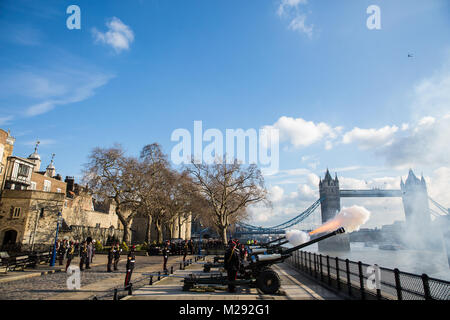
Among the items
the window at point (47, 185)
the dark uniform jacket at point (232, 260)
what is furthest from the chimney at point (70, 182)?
the dark uniform jacket at point (232, 260)

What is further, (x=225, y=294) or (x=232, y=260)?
(x=232, y=260)

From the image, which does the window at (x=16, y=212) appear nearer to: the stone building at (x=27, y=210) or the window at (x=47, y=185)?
the stone building at (x=27, y=210)

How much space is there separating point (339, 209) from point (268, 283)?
148187mm

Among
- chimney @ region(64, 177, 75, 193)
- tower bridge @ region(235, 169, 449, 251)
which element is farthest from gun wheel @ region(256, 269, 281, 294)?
tower bridge @ region(235, 169, 449, 251)

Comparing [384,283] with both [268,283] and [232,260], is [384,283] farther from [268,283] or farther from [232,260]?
[232,260]

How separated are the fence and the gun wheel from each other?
266cm

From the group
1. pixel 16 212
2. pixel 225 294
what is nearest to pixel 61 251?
pixel 225 294

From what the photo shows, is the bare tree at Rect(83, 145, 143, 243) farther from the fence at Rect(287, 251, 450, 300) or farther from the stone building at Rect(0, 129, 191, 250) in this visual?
the fence at Rect(287, 251, 450, 300)

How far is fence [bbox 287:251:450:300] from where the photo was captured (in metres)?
6.16

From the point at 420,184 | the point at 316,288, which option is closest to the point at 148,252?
the point at 316,288

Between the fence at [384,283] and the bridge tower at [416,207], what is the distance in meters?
141

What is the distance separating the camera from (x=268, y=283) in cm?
1001

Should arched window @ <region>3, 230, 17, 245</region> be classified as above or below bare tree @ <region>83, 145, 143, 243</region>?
below

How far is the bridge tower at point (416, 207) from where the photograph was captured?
12433 cm
